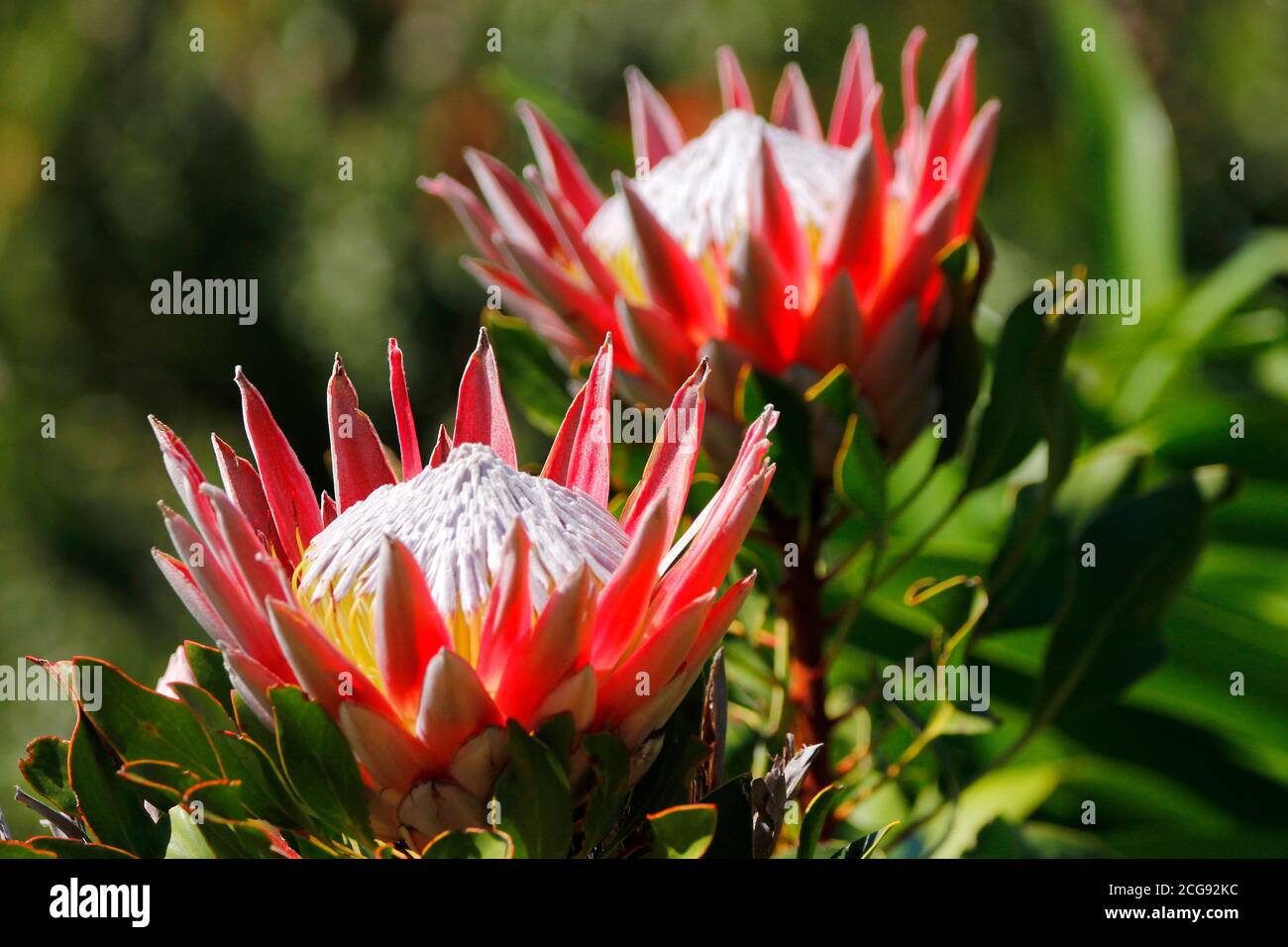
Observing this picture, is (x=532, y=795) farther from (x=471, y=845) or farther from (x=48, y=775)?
(x=48, y=775)

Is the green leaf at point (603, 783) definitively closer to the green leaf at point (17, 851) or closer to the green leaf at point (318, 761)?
the green leaf at point (318, 761)

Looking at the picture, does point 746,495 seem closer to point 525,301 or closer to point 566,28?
point 525,301

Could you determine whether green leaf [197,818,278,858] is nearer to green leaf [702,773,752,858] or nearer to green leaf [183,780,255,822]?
green leaf [183,780,255,822]

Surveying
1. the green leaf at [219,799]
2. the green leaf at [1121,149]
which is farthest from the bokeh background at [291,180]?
the green leaf at [219,799]

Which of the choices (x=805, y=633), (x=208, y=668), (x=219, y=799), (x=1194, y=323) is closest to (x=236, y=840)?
(x=219, y=799)

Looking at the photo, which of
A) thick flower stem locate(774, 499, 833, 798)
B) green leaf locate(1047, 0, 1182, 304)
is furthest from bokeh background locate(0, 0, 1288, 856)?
thick flower stem locate(774, 499, 833, 798)
